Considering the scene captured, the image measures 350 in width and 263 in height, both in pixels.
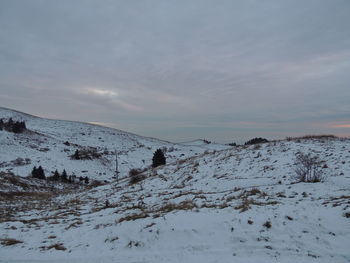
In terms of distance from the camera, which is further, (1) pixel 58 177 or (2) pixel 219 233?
(1) pixel 58 177

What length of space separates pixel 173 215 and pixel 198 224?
1314 millimetres

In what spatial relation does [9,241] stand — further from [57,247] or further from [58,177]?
[58,177]

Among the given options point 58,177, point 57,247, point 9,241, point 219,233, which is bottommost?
point 58,177

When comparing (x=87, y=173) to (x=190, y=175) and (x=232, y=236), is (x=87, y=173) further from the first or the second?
(x=232, y=236)

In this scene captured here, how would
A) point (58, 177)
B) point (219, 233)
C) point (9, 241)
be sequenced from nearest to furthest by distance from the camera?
point (219, 233)
point (9, 241)
point (58, 177)

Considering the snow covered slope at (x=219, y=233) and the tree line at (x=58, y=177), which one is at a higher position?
the snow covered slope at (x=219, y=233)

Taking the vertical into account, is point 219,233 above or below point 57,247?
above

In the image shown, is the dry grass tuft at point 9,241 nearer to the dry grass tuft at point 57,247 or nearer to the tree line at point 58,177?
the dry grass tuft at point 57,247

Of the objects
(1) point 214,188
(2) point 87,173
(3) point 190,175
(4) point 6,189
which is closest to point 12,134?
(2) point 87,173

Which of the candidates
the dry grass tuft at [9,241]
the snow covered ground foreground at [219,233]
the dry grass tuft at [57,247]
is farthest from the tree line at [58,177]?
the dry grass tuft at [57,247]

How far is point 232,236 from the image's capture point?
20.3ft

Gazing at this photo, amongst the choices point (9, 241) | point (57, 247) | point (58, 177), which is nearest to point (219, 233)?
point (57, 247)

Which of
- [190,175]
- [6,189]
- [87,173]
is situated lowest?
[87,173]

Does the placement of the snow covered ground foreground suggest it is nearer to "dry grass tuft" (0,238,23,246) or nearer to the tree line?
"dry grass tuft" (0,238,23,246)
